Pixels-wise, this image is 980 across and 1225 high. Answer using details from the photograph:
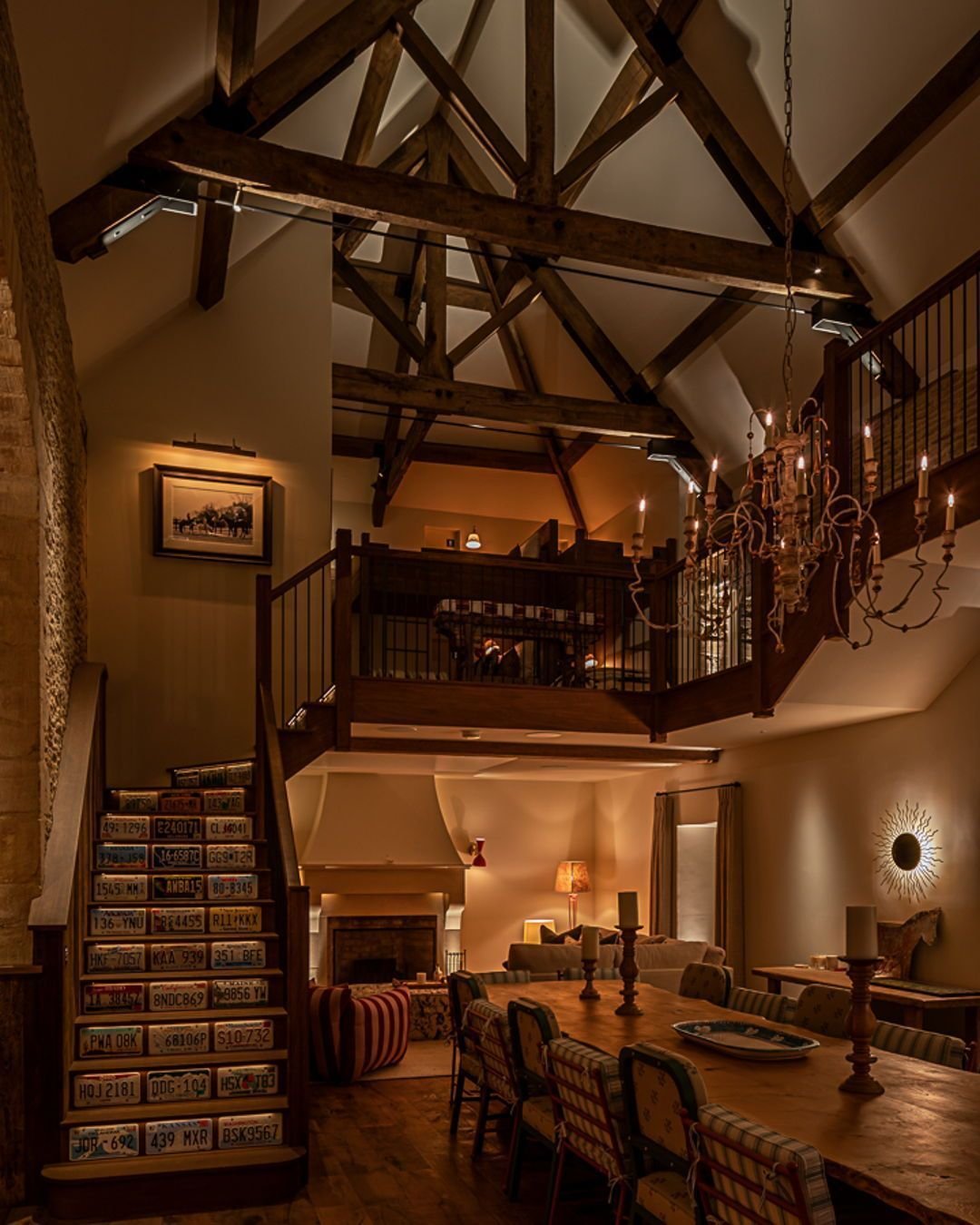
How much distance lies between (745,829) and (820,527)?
20.6 ft

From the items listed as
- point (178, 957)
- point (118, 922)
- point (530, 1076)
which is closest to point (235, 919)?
point (178, 957)

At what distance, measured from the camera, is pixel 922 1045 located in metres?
4.55

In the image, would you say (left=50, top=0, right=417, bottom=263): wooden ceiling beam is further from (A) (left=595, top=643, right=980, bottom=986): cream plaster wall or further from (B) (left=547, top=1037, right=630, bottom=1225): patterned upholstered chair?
(A) (left=595, top=643, right=980, bottom=986): cream plaster wall

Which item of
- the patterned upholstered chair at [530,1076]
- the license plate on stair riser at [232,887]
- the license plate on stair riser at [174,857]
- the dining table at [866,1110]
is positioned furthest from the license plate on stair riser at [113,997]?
the dining table at [866,1110]

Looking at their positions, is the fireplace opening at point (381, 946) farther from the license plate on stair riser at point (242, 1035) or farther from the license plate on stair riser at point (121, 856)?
the license plate on stair riser at point (242, 1035)

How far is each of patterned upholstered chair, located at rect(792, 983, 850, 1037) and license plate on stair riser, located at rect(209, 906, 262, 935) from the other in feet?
9.50

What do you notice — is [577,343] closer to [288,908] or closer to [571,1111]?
[288,908]

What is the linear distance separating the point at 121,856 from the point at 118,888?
27 centimetres

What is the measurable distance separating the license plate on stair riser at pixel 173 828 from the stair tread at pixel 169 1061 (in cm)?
160

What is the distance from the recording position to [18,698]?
4.89 m

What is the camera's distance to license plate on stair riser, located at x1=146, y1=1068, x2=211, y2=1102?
5234 millimetres

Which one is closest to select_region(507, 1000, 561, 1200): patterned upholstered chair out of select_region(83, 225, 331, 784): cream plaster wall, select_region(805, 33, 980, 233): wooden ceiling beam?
select_region(83, 225, 331, 784): cream plaster wall

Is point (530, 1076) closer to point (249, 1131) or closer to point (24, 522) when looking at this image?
point (249, 1131)

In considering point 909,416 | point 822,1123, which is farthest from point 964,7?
point 822,1123
